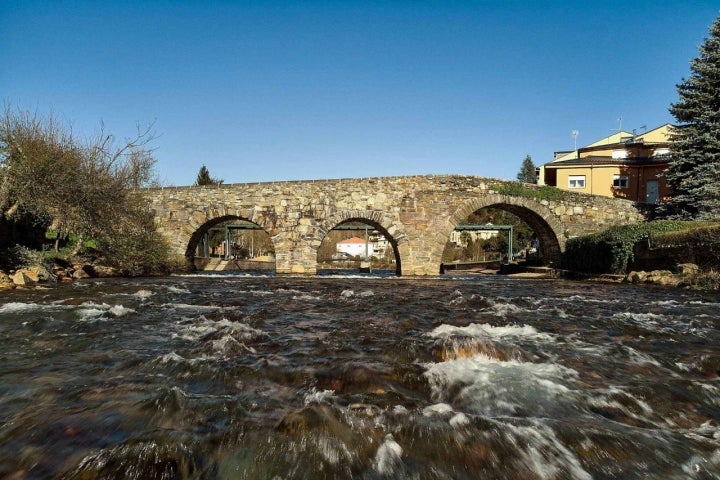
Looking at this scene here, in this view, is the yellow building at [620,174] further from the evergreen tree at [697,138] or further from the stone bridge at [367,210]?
the stone bridge at [367,210]

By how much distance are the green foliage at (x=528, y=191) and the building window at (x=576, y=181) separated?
11.7 metres

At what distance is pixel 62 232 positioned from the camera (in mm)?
15102

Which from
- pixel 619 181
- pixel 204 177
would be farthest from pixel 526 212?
pixel 204 177

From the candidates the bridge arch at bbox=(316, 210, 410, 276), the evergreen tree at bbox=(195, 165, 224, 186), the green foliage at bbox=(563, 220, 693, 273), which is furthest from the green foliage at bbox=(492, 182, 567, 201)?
the evergreen tree at bbox=(195, 165, 224, 186)

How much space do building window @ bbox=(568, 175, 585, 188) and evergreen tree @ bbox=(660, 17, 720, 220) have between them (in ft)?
28.4

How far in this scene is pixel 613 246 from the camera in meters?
15.3

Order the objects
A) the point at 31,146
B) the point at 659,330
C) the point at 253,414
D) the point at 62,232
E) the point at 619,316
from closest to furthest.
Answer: the point at 253,414
the point at 659,330
the point at 619,316
the point at 31,146
the point at 62,232

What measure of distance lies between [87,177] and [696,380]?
1778cm

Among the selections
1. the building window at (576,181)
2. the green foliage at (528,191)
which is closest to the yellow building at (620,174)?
the building window at (576,181)

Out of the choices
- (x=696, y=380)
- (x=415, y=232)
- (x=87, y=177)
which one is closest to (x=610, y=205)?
(x=415, y=232)

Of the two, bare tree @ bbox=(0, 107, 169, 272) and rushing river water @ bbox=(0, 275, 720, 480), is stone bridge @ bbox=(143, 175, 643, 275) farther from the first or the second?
rushing river water @ bbox=(0, 275, 720, 480)

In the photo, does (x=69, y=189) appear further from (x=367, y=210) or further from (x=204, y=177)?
(x=204, y=177)

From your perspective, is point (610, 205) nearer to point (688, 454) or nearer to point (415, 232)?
point (415, 232)

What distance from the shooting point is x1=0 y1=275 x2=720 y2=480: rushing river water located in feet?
6.99
